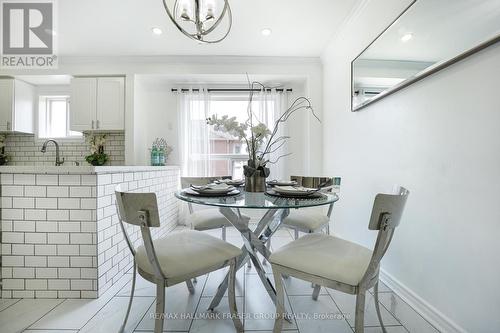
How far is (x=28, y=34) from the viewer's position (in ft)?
8.22

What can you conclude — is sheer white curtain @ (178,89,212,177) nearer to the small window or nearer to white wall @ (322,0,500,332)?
the small window

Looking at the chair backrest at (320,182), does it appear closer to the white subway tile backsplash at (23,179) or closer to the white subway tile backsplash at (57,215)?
the white subway tile backsplash at (57,215)

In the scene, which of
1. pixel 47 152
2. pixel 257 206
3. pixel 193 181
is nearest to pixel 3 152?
pixel 47 152

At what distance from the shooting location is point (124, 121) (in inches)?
122

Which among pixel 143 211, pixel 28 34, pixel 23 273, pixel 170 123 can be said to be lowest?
pixel 23 273

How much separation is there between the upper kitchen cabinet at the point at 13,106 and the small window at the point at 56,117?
240 mm

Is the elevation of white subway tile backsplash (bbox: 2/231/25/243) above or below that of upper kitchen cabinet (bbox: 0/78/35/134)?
below

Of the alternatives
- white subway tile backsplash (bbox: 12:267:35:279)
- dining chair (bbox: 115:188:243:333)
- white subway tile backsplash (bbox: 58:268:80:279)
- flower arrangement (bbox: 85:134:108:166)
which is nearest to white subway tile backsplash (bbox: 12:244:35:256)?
white subway tile backsplash (bbox: 12:267:35:279)

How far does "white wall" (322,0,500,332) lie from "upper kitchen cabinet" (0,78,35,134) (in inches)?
175

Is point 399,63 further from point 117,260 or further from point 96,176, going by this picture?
point 117,260

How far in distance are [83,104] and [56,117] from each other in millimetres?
869

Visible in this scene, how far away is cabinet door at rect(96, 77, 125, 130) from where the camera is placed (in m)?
3.08

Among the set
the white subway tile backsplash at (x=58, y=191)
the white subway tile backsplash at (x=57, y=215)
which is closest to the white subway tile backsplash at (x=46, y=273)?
the white subway tile backsplash at (x=57, y=215)

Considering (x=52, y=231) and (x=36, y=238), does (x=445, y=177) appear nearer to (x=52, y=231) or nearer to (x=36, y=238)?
(x=52, y=231)
